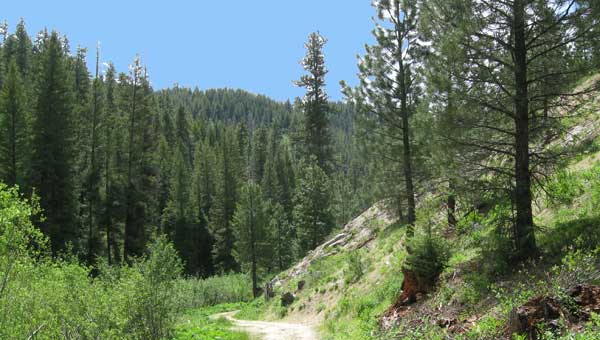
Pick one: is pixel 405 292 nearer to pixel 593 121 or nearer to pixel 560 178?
pixel 560 178

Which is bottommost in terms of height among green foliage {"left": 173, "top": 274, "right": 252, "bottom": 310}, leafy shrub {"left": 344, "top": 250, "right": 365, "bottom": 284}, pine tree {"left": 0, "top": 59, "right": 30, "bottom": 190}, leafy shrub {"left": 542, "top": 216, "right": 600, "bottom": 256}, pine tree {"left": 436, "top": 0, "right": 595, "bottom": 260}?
green foliage {"left": 173, "top": 274, "right": 252, "bottom": 310}

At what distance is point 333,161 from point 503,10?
3492 cm

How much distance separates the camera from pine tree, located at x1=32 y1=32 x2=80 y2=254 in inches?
1233

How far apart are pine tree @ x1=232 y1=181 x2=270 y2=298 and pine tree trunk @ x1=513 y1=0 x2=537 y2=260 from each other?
28.7 m

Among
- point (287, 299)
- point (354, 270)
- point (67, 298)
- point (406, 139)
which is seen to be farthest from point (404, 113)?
point (67, 298)

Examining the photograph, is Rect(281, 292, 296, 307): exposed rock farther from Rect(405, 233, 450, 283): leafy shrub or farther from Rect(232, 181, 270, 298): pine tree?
Rect(232, 181, 270, 298): pine tree

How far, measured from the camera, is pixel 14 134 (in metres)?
29.2

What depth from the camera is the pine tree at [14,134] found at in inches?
1134

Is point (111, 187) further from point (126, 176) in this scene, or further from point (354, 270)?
point (354, 270)

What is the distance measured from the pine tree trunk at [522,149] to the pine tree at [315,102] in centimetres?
3252

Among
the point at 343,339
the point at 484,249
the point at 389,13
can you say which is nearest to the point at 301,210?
the point at 389,13

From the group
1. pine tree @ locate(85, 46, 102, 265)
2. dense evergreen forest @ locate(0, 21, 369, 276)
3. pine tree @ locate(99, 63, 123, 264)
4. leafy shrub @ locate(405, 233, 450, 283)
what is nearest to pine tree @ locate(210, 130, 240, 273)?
dense evergreen forest @ locate(0, 21, 369, 276)

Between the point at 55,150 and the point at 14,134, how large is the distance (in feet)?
12.2

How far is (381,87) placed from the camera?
1702 cm
